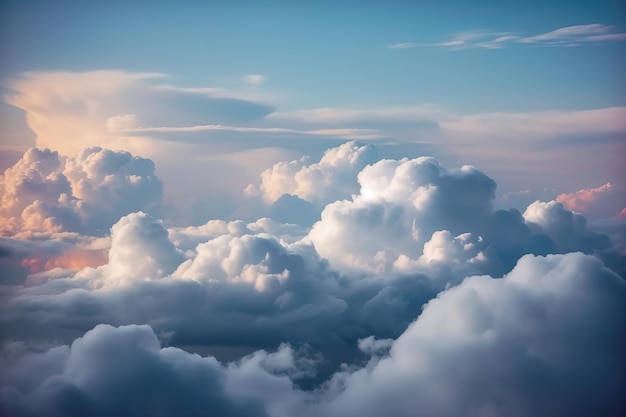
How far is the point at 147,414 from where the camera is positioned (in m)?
147

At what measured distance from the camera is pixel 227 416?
159625 mm

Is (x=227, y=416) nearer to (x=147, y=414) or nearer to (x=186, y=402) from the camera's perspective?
(x=186, y=402)

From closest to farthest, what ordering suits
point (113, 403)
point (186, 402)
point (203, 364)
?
point (113, 403), point (186, 402), point (203, 364)

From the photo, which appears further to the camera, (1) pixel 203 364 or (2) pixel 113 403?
(1) pixel 203 364

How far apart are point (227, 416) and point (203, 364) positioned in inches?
890

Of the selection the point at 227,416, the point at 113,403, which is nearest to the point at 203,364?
the point at 227,416

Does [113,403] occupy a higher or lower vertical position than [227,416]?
higher

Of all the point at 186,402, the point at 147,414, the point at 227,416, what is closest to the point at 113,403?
the point at 147,414

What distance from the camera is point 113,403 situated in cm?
14312

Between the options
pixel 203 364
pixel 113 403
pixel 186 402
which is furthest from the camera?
pixel 203 364

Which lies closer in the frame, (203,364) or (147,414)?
(147,414)

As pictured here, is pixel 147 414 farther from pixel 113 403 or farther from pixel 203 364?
pixel 203 364

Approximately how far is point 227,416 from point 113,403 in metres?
30.9

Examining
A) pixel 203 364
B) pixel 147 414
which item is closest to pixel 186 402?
pixel 147 414
